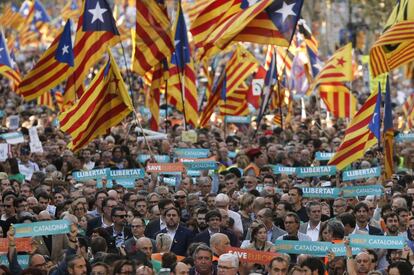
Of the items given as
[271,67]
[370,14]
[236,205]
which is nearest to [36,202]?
[236,205]

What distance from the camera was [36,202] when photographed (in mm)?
18281

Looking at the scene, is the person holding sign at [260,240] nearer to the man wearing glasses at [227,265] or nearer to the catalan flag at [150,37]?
the man wearing glasses at [227,265]

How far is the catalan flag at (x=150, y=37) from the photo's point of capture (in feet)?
79.0

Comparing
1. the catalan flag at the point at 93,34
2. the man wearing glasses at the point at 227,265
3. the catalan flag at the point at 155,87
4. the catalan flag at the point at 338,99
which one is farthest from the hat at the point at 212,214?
the catalan flag at the point at 338,99

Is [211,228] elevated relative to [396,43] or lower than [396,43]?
lower

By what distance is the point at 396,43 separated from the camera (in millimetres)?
21750

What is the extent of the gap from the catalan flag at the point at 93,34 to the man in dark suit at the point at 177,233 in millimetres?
7170

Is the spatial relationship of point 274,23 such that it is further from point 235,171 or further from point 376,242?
point 376,242

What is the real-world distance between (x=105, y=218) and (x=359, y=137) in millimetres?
4901

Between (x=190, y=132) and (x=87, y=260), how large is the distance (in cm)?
999

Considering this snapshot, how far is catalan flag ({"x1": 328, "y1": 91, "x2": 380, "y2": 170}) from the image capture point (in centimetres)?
2077

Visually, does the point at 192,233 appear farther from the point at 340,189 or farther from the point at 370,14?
the point at 370,14

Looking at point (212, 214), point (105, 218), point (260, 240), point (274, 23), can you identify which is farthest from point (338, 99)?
point (260, 240)

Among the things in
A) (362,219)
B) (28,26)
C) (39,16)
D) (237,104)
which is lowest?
(362,219)
